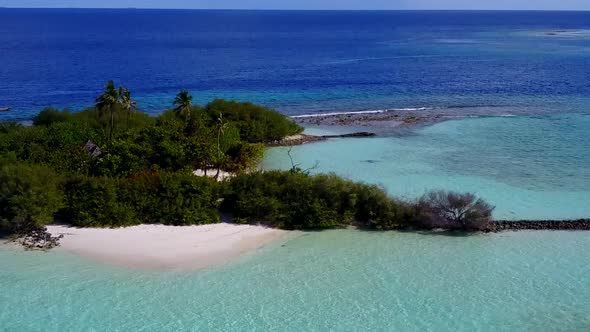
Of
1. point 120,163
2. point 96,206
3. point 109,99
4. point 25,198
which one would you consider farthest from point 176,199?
point 109,99

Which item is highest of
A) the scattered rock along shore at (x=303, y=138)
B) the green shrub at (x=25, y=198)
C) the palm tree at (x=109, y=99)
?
the palm tree at (x=109, y=99)

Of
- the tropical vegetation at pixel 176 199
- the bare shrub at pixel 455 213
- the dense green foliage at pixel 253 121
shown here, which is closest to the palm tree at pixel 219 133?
the tropical vegetation at pixel 176 199

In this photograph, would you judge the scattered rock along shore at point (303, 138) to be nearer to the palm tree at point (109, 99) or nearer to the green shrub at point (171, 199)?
the palm tree at point (109, 99)

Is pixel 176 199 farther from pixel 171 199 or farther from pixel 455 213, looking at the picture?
pixel 455 213

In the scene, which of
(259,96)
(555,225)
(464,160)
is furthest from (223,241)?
(259,96)

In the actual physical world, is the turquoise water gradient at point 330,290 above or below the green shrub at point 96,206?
below

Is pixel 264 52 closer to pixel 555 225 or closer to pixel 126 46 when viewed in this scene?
pixel 126 46
